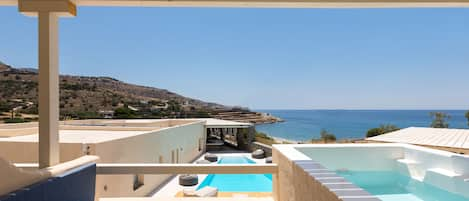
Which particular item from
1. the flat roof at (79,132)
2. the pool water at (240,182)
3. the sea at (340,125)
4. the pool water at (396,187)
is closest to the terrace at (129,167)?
the pool water at (396,187)

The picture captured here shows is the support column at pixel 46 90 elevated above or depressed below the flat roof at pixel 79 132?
above

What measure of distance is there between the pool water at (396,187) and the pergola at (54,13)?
2122 mm

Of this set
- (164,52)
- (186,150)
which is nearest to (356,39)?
(164,52)

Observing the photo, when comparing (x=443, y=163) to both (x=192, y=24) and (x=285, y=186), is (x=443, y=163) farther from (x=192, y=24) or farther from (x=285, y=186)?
(x=192, y=24)

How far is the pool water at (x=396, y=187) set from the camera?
414 centimetres

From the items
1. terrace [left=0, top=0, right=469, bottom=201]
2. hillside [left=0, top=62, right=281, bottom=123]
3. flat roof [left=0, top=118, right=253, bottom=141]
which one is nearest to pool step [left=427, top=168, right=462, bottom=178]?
terrace [left=0, top=0, right=469, bottom=201]

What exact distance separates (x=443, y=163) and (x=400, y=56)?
38.6 meters

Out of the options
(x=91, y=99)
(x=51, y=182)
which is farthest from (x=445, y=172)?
(x=91, y=99)

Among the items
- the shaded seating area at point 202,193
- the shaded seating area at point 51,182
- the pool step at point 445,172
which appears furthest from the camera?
the shaded seating area at point 202,193

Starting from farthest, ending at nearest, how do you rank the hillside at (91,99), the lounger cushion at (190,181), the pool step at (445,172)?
the hillside at (91,99)
the lounger cushion at (190,181)
the pool step at (445,172)

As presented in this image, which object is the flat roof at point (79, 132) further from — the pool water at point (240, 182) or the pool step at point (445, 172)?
the pool step at point (445, 172)

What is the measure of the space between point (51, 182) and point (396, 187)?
13.8 feet

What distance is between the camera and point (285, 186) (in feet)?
10.6

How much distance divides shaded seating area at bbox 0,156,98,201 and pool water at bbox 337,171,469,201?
2945 millimetres
